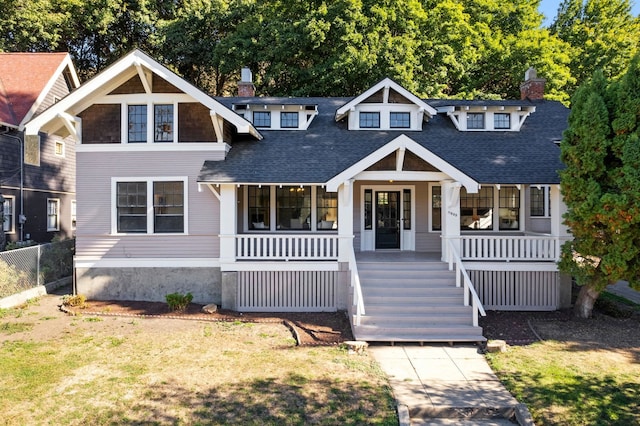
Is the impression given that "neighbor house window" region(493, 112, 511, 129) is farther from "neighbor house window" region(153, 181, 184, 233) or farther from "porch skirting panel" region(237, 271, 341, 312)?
"neighbor house window" region(153, 181, 184, 233)

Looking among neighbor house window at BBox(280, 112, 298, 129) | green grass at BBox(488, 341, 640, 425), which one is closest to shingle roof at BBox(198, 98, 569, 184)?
neighbor house window at BBox(280, 112, 298, 129)

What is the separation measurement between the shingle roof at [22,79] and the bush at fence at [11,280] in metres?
8.54

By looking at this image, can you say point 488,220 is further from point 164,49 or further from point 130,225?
point 164,49

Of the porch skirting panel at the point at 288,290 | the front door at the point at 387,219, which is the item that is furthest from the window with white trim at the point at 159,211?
the front door at the point at 387,219

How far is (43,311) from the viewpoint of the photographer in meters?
10.6

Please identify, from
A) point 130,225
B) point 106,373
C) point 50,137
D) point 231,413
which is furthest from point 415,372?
point 50,137

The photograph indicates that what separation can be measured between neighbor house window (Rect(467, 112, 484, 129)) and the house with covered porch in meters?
1.36

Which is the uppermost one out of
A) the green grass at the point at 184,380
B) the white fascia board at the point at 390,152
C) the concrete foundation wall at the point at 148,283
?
the white fascia board at the point at 390,152

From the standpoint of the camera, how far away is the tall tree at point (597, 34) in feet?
84.8

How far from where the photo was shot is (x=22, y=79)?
19.1 m

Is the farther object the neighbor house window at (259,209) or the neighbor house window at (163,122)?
the neighbor house window at (259,209)

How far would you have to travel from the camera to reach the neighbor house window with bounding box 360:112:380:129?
14.2 meters

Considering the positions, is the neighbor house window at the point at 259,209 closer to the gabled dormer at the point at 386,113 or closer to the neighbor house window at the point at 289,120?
the neighbor house window at the point at 289,120

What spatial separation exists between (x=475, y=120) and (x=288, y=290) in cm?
918
